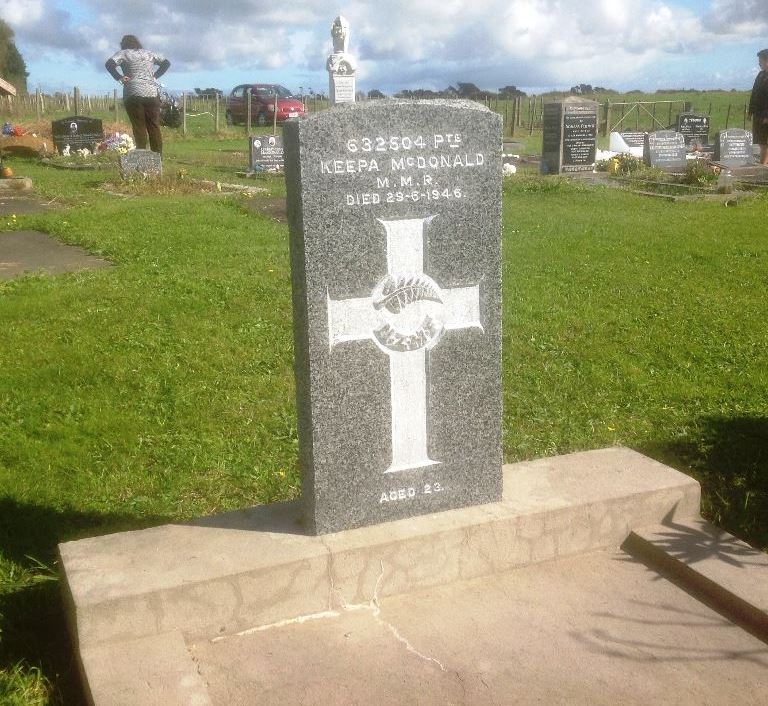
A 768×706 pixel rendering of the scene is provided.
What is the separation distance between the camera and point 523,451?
4.36m

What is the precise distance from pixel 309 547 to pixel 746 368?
3512mm

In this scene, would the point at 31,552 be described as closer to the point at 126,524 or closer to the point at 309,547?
the point at 126,524

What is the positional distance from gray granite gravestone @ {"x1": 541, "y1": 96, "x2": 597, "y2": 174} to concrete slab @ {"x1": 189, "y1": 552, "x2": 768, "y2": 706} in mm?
15317

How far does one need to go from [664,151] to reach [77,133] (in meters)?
12.1

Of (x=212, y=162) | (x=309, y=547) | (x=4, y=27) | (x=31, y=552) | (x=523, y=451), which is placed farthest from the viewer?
(x=4, y=27)

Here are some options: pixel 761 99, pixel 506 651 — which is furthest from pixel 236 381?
pixel 761 99

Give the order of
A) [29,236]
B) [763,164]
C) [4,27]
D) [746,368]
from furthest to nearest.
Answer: [4,27]
[763,164]
[29,236]
[746,368]

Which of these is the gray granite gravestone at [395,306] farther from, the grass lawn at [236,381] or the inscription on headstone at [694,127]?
the inscription on headstone at [694,127]

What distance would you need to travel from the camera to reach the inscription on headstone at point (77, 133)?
19.1 metres

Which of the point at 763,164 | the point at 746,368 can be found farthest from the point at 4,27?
the point at 746,368

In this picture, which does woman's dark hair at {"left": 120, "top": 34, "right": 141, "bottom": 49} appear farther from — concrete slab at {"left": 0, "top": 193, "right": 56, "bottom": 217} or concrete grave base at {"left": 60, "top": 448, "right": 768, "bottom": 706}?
concrete grave base at {"left": 60, "top": 448, "right": 768, "bottom": 706}

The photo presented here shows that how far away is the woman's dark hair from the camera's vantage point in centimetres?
1479

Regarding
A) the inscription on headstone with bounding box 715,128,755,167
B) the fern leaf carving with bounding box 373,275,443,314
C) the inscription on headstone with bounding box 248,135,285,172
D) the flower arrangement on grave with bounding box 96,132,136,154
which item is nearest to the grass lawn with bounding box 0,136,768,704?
the fern leaf carving with bounding box 373,275,443,314

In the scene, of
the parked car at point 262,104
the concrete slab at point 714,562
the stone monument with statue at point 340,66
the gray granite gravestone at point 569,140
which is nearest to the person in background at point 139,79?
the stone monument with statue at point 340,66
